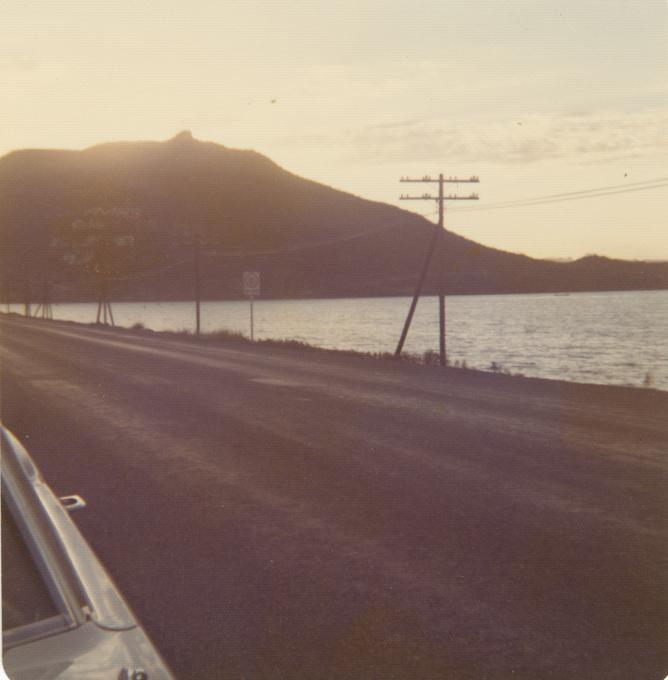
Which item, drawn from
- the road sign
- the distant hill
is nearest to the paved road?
the road sign

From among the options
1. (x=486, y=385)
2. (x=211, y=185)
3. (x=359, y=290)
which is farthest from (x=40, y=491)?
(x=359, y=290)

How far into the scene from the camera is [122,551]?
5.69 m

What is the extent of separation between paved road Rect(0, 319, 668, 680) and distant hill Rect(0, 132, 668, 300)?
109m

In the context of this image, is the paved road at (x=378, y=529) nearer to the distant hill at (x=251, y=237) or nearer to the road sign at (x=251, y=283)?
the road sign at (x=251, y=283)

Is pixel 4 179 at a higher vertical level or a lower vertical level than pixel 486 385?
higher

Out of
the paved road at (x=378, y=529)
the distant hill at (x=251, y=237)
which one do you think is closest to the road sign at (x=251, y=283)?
the paved road at (x=378, y=529)

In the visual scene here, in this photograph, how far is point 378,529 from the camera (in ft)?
19.9

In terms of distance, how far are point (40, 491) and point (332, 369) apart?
17.6 metres

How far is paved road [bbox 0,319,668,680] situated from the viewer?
160 inches

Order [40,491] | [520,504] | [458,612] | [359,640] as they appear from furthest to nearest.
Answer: [520,504] → [458,612] → [359,640] → [40,491]

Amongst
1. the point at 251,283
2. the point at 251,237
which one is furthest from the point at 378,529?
the point at 251,237

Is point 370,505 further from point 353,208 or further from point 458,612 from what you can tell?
point 353,208

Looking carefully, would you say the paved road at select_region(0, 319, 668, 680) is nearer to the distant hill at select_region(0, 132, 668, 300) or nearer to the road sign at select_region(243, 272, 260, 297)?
the road sign at select_region(243, 272, 260, 297)

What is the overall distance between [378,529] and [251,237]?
171 metres
